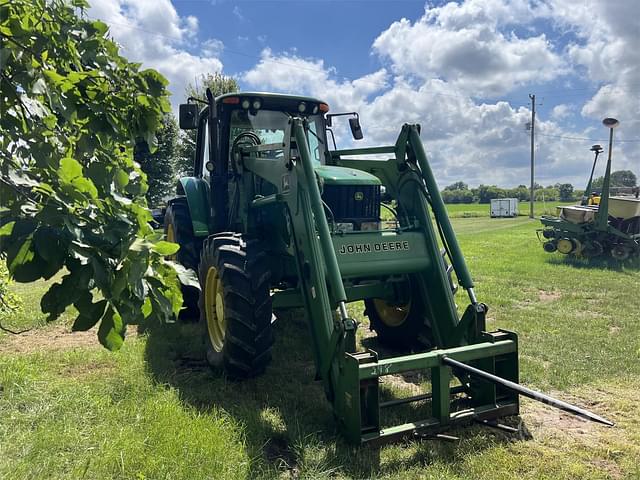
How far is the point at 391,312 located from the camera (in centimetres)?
550

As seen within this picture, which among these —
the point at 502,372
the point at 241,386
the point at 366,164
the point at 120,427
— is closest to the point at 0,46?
the point at 120,427

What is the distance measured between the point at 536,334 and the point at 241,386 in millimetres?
3651

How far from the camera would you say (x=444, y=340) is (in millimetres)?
4305

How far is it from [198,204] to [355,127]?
7.07 feet

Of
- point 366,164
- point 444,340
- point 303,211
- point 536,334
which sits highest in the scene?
point 366,164

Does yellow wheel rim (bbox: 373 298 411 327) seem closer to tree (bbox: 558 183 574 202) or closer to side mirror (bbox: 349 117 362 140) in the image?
side mirror (bbox: 349 117 362 140)

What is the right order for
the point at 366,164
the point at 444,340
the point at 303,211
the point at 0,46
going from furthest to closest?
the point at 366,164
the point at 444,340
the point at 303,211
the point at 0,46

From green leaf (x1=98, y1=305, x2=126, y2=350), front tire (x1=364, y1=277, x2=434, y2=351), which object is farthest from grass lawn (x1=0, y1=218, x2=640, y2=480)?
→ green leaf (x1=98, y1=305, x2=126, y2=350)

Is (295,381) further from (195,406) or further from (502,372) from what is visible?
(502,372)

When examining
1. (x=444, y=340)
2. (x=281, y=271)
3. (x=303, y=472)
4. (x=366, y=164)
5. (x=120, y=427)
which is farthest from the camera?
(x=366, y=164)

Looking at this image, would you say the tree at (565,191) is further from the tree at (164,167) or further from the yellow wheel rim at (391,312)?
the yellow wheel rim at (391,312)

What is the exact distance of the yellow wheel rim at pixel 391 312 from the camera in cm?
529

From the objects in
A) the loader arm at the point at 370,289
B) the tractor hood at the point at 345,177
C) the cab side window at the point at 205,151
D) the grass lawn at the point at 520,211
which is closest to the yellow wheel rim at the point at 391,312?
the loader arm at the point at 370,289

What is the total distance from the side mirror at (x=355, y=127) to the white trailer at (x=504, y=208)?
40.0m
